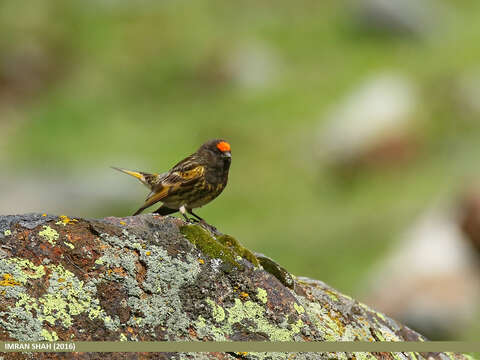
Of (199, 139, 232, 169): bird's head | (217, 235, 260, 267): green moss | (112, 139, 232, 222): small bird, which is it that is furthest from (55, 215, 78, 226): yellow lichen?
(199, 139, 232, 169): bird's head

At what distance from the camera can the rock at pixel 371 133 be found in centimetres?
3020

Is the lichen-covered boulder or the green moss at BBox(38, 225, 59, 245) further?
the green moss at BBox(38, 225, 59, 245)

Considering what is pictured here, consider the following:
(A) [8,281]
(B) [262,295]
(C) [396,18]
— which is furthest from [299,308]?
(C) [396,18]

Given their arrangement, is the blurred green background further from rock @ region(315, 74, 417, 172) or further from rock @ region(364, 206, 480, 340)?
rock @ region(364, 206, 480, 340)

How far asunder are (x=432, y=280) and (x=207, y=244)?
13763 mm

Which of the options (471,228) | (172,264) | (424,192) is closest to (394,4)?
(424,192)

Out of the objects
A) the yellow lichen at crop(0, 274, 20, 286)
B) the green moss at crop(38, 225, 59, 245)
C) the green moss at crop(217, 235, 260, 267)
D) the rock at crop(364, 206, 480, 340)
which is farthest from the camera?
the rock at crop(364, 206, 480, 340)

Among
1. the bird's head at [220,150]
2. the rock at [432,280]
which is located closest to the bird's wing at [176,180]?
the bird's head at [220,150]

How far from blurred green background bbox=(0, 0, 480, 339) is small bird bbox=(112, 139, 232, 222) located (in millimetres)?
10480

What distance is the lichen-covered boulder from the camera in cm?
608

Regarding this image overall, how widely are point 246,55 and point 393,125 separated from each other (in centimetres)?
1097

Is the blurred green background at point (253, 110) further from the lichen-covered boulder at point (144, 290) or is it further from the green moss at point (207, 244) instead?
the green moss at point (207, 244)


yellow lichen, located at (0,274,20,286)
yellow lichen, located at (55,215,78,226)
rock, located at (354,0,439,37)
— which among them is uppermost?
rock, located at (354,0,439,37)

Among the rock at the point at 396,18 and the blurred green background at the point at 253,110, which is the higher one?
the rock at the point at 396,18
